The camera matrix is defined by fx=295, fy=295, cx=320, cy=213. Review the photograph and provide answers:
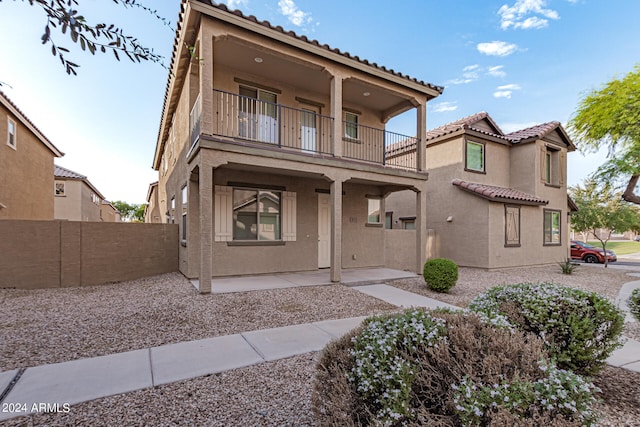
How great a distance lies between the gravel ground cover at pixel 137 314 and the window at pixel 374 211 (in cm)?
438

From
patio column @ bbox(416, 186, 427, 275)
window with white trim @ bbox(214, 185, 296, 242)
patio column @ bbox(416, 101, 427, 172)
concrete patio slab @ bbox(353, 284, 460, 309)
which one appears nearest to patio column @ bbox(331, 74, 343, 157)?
window with white trim @ bbox(214, 185, 296, 242)

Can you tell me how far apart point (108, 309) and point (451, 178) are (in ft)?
44.2

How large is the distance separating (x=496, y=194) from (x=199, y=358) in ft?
41.3

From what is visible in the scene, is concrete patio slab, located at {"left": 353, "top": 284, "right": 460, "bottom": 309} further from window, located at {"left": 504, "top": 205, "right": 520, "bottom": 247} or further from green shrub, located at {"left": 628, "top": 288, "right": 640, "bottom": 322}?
window, located at {"left": 504, "top": 205, "right": 520, "bottom": 247}

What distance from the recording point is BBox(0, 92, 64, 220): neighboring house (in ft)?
37.6

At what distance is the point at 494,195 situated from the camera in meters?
12.2

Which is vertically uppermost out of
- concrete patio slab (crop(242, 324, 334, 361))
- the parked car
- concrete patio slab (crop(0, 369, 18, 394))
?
concrete patio slab (crop(0, 369, 18, 394))

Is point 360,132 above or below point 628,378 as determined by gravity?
above

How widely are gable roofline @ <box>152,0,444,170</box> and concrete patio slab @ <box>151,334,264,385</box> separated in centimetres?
546

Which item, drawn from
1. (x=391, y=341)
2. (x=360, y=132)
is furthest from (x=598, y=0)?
(x=391, y=341)

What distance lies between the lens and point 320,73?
9.03 meters

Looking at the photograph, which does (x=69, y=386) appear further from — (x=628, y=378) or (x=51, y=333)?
(x=628, y=378)

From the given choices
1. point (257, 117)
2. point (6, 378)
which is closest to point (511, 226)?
point (257, 117)

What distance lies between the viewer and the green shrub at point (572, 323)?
3025mm
